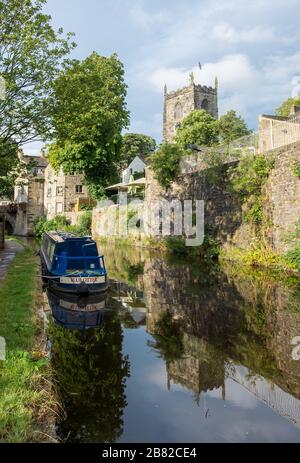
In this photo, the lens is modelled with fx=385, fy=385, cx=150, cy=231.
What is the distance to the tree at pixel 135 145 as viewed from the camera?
6334 centimetres

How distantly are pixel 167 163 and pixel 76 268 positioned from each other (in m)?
16.0

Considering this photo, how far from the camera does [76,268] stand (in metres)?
12.5

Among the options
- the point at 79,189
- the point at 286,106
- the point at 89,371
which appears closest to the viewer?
the point at 89,371

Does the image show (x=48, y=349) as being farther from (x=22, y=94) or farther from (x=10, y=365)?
(x=22, y=94)

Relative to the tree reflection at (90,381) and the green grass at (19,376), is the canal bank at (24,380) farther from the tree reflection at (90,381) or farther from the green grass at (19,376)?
the tree reflection at (90,381)

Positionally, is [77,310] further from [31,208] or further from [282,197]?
[31,208]

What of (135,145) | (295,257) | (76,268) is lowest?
(76,268)

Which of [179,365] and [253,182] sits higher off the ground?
[253,182]

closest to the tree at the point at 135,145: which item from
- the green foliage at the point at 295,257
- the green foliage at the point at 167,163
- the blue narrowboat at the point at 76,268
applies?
the green foliage at the point at 167,163

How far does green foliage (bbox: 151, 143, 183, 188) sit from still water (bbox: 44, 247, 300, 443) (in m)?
15.7

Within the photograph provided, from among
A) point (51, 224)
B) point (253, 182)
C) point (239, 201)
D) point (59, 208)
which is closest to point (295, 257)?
point (253, 182)

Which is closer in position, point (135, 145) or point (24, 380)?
point (24, 380)

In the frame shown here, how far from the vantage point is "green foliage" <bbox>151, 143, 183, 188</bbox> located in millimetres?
26453

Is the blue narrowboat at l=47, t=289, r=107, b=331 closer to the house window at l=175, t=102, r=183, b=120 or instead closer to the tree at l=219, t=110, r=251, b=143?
the tree at l=219, t=110, r=251, b=143
